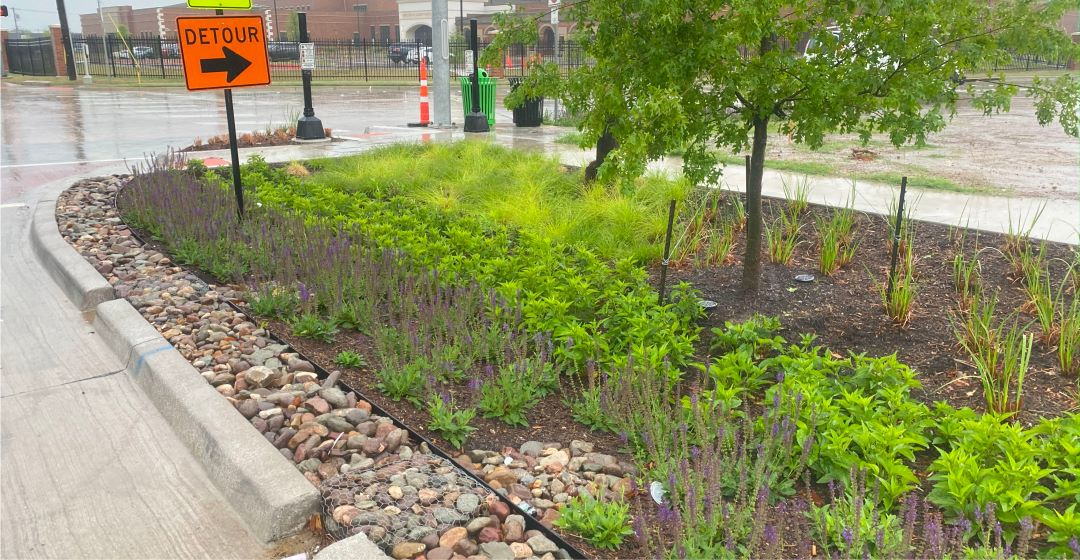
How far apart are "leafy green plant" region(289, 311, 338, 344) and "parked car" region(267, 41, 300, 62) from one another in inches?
2104

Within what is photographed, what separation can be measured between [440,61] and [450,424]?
14.1 metres

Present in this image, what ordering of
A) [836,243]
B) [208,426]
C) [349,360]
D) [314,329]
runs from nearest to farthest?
[208,426]
[349,360]
[314,329]
[836,243]

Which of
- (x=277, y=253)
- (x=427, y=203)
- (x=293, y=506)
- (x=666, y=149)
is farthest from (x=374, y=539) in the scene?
(x=427, y=203)

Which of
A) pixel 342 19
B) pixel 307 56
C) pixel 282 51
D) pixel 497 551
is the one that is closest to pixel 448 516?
pixel 497 551

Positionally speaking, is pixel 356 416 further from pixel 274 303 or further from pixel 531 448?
pixel 274 303

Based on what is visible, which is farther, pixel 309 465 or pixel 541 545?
pixel 309 465

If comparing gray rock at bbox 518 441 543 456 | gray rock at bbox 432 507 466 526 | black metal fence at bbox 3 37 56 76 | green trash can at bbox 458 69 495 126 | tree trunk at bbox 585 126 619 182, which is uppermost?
black metal fence at bbox 3 37 56 76

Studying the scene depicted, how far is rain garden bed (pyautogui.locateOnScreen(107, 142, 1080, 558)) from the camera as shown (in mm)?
2914


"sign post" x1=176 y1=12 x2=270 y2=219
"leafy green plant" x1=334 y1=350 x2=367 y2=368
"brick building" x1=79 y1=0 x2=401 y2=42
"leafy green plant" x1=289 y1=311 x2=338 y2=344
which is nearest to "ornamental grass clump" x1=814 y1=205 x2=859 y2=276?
"leafy green plant" x1=334 y1=350 x2=367 y2=368

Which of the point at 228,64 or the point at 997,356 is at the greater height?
the point at 228,64

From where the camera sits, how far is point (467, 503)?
3115 mm

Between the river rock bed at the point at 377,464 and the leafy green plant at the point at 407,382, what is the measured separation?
0.54 feet

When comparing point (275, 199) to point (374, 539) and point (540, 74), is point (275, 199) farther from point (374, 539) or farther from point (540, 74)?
point (374, 539)

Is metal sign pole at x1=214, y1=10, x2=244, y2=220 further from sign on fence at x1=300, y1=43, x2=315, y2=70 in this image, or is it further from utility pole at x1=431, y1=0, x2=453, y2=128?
utility pole at x1=431, y1=0, x2=453, y2=128
